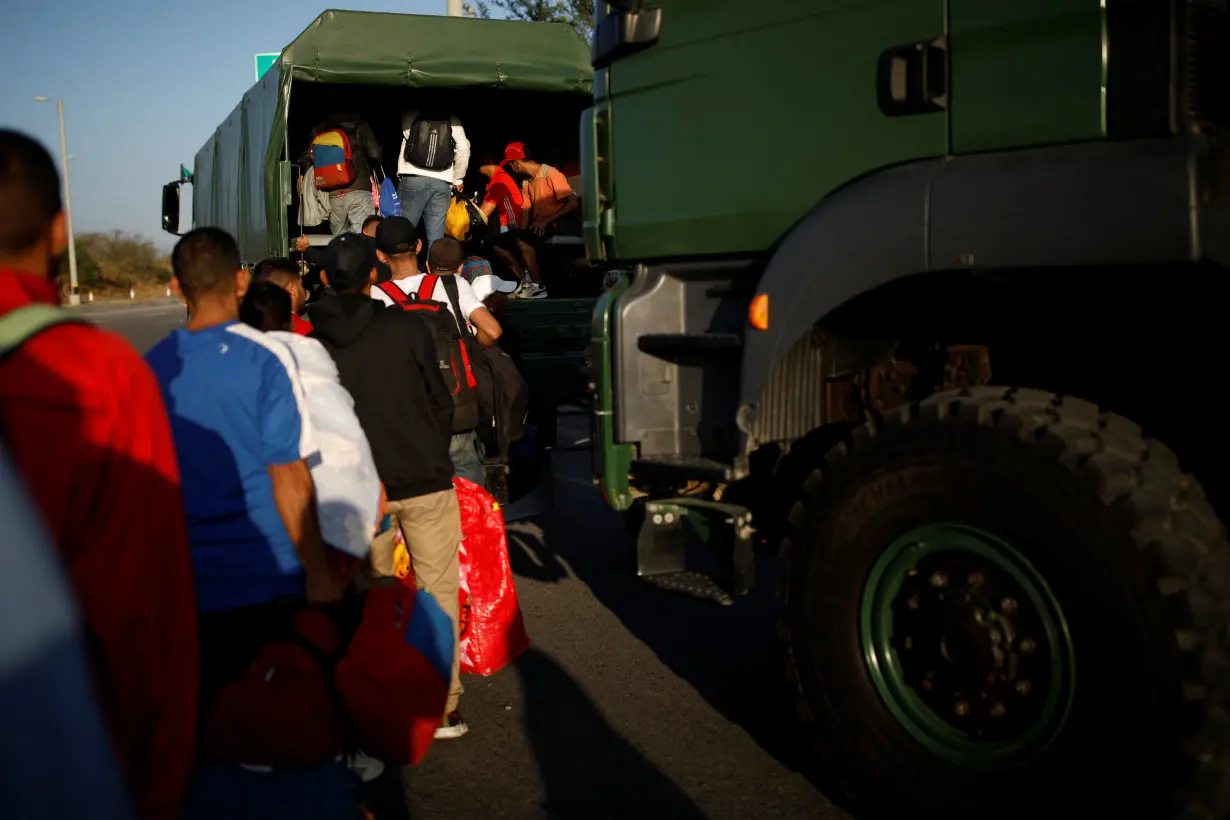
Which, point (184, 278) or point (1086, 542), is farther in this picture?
point (184, 278)

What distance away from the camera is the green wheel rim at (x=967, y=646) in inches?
126

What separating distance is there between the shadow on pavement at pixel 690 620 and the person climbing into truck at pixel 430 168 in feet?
9.14

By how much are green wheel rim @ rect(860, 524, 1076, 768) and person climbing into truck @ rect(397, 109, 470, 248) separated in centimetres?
705

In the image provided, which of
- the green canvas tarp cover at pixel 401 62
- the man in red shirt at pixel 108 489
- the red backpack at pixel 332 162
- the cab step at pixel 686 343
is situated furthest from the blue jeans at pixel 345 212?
the man in red shirt at pixel 108 489

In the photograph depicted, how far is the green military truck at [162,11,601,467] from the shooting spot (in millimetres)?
8453

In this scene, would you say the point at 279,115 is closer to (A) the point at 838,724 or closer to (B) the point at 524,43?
(B) the point at 524,43

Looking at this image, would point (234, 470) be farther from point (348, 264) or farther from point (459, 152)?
point (459, 152)

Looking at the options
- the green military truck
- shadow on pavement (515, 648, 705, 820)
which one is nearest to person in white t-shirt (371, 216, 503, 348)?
the green military truck

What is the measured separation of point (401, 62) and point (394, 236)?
3.69 m

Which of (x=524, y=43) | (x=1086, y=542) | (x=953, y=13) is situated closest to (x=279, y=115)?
(x=524, y=43)

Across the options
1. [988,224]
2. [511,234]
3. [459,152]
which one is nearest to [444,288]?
[988,224]

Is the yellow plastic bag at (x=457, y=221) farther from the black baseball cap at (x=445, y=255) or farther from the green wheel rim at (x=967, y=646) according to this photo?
the green wheel rim at (x=967, y=646)

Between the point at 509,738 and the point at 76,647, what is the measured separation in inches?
121

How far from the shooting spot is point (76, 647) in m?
1.70
